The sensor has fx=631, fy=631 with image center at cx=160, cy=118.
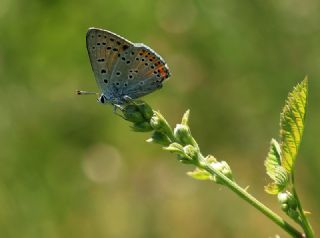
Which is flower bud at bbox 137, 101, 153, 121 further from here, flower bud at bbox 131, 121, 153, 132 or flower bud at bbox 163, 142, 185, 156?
flower bud at bbox 163, 142, 185, 156

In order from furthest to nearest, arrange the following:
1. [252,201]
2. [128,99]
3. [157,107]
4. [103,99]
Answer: [157,107] → [103,99] → [128,99] → [252,201]

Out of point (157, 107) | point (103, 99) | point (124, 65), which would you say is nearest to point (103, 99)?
point (103, 99)

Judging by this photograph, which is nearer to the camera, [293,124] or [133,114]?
[293,124]

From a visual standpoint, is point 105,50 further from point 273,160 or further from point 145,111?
point 273,160

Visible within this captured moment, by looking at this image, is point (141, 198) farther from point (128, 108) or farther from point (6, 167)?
point (128, 108)

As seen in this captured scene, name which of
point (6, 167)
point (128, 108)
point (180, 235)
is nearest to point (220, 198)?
point (180, 235)

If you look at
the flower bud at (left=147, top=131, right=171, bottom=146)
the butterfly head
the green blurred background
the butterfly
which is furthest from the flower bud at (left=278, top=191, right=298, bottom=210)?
the green blurred background

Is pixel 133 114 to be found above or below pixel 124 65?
above
